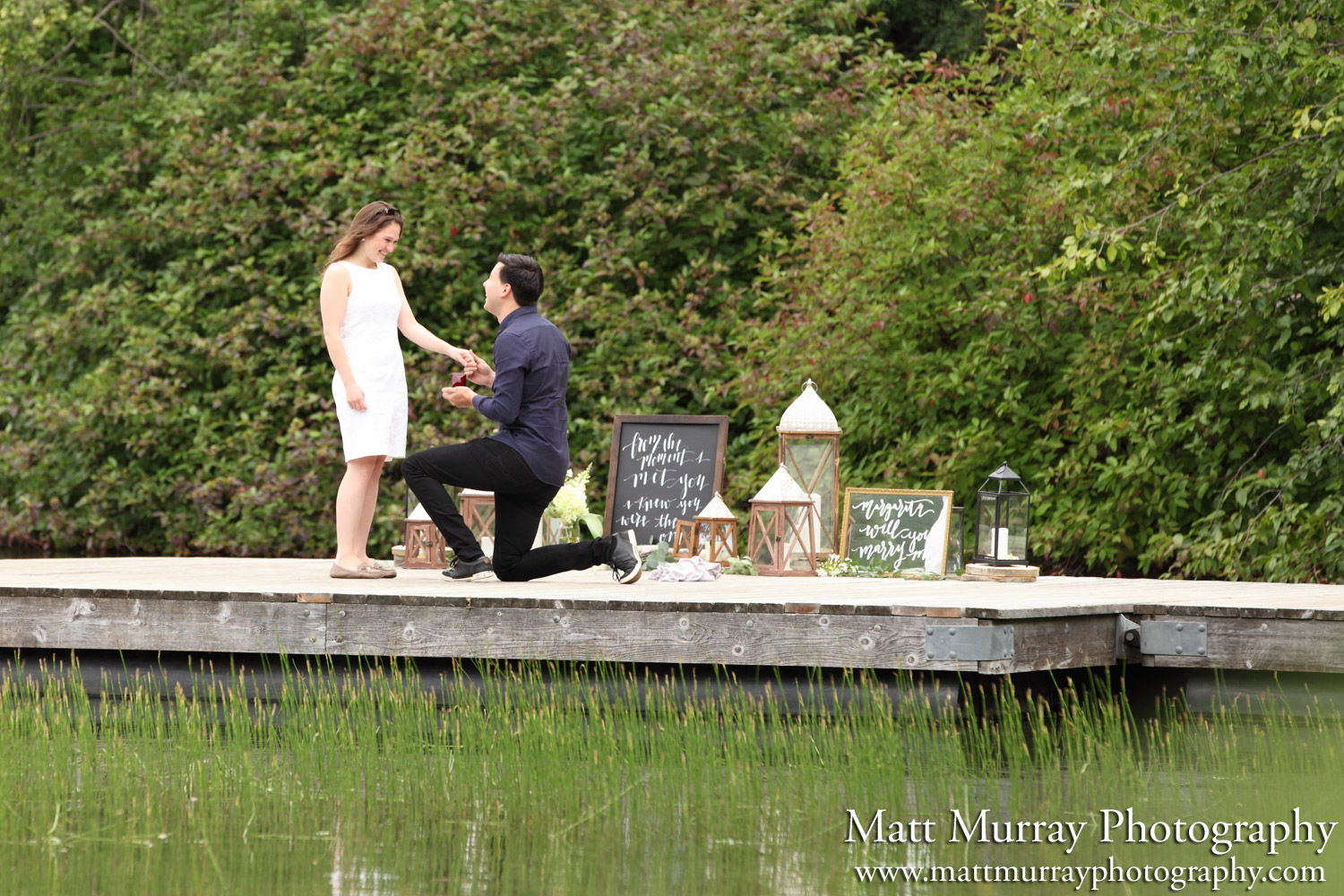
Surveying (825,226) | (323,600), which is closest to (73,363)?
(825,226)

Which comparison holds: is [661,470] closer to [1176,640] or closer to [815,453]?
[815,453]

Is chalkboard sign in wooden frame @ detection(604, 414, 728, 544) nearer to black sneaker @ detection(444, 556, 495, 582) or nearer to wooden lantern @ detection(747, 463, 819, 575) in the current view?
wooden lantern @ detection(747, 463, 819, 575)

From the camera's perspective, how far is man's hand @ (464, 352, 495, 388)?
20.9 ft

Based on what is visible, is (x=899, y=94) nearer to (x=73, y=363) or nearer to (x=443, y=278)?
(x=443, y=278)

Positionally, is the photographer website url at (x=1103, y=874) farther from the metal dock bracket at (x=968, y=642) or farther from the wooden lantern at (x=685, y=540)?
the wooden lantern at (x=685, y=540)

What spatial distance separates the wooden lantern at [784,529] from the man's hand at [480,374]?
1.25 meters

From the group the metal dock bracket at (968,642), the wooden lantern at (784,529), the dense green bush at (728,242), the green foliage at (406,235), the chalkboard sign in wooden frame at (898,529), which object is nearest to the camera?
the metal dock bracket at (968,642)

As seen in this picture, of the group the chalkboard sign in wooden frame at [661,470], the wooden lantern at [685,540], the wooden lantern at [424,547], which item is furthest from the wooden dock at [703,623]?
the chalkboard sign in wooden frame at [661,470]

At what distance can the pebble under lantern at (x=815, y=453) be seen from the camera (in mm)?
7137

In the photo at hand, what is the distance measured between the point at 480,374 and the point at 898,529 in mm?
1944

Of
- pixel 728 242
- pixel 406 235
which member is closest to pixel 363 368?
pixel 406 235

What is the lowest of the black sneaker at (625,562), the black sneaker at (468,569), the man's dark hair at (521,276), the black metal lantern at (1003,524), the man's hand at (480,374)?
the black sneaker at (468,569)

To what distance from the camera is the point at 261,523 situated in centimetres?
1060

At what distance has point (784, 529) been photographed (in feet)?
22.2
